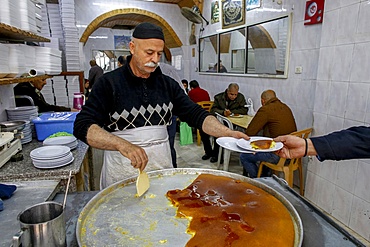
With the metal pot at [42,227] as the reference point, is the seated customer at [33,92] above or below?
above

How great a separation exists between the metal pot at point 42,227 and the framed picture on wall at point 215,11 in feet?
17.8

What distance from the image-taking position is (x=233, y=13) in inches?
197

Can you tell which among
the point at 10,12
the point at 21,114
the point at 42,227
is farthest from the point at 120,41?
the point at 42,227

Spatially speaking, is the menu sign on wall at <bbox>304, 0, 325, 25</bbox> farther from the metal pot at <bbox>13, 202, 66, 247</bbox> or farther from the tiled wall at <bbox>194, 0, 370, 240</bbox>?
the metal pot at <bbox>13, 202, 66, 247</bbox>

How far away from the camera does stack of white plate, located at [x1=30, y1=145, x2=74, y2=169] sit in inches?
71.2

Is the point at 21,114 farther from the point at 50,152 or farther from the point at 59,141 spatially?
the point at 50,152

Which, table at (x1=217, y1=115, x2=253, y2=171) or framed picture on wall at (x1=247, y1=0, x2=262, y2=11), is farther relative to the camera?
framed picture on wall at (x1=247, y1=0, x2=262, y2=11)

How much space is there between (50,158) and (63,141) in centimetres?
41

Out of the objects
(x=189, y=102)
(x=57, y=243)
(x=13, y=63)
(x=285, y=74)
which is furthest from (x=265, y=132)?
(x=57, y=243)

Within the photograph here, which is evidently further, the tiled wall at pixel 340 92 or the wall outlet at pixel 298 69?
the wall outlet at pixel 298 69

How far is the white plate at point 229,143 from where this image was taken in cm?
139

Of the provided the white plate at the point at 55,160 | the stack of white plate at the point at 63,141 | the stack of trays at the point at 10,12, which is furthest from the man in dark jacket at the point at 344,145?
the stack of trays at the point at 10,12

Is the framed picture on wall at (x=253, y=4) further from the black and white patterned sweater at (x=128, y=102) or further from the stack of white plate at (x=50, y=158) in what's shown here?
the stack of white plate at (x=50, y=158)

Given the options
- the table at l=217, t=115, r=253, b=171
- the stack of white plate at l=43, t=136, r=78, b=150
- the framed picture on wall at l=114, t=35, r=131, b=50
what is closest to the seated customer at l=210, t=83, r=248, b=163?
the table at l=217, t=115, r=253, b=171
